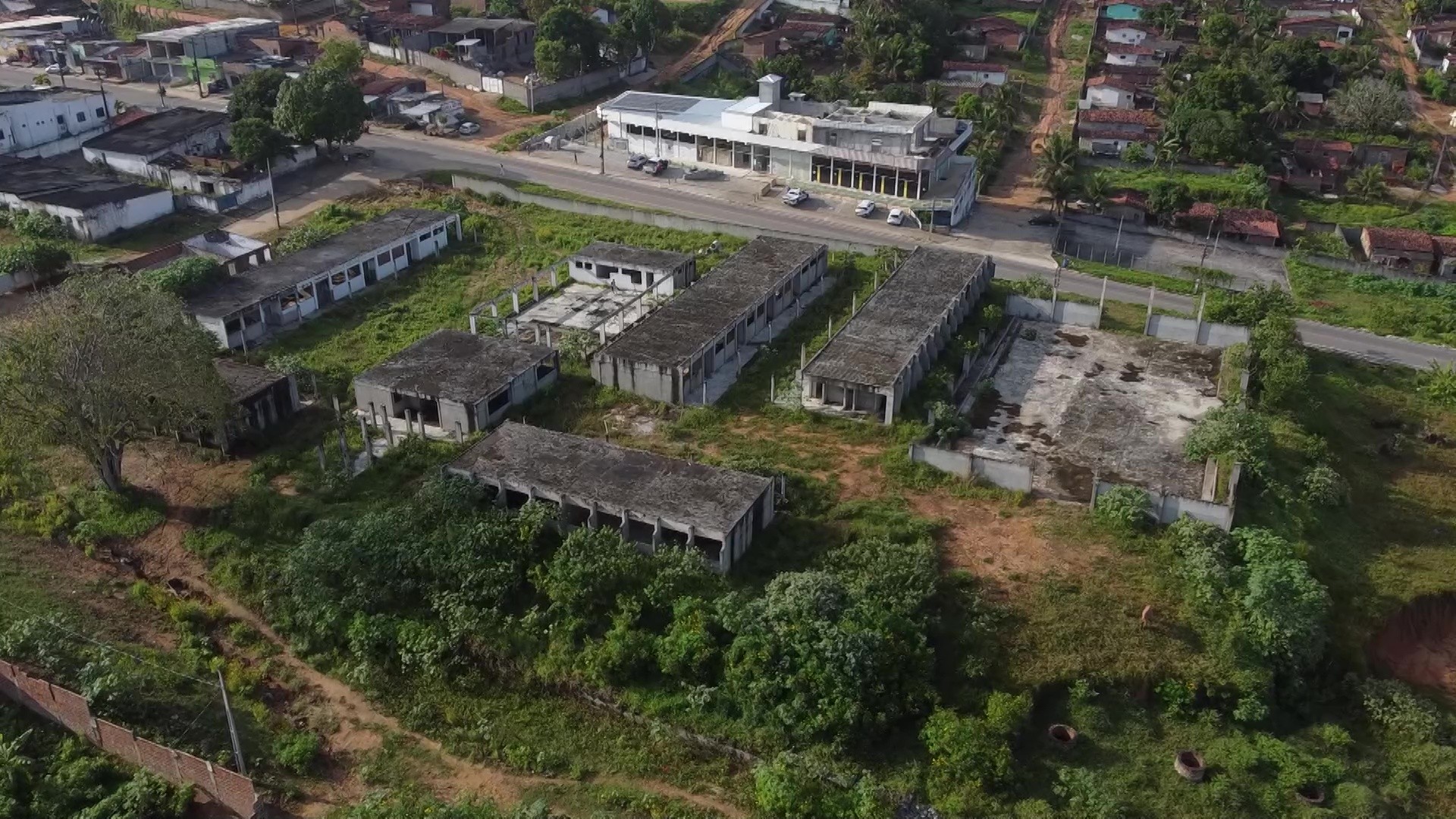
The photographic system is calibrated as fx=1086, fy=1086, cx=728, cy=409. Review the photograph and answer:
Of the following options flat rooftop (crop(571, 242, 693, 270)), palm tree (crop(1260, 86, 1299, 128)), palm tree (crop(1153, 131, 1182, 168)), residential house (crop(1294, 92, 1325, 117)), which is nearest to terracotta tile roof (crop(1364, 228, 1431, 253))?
palm tree (crop(1153, 131, 1182, 168))

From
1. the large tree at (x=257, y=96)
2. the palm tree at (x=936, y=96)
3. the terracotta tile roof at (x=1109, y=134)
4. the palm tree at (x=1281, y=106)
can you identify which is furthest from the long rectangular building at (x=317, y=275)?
the palm tree at (x=1281, y=106)

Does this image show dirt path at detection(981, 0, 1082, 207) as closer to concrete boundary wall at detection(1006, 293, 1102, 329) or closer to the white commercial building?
the white commercial building

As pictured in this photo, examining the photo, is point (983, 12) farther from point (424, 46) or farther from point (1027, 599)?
point (1027, 599)

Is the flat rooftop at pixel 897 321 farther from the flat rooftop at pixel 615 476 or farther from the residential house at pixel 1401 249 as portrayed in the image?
the residential house at pixel 1401 249

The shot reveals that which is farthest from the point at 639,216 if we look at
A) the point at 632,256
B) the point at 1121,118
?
the point at 1121,118

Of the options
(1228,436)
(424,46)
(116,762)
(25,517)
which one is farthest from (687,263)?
→ (424,46)

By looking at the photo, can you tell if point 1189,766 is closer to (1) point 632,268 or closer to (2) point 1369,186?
(1) point 632,268
